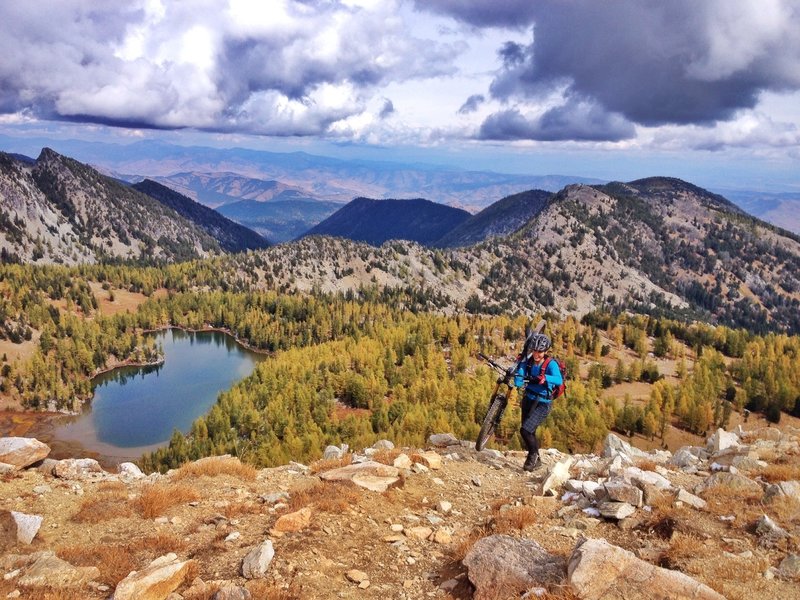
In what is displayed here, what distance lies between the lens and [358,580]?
12.9 meters

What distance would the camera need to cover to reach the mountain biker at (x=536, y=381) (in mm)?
20844

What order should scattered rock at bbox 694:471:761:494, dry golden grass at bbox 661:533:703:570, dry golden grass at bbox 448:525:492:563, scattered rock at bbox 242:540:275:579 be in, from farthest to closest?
scattered rock at bbox 694:471:761:494 → dry golden grass at bbox 448:525:492:563 → scattered rock at bbox 242:540:275:579 → dry golden grass at bbox 661:533:703:570

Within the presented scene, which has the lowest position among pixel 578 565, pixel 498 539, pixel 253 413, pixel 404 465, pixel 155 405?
pixel 155 405

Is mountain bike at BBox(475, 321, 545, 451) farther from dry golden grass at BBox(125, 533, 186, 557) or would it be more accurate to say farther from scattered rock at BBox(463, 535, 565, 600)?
dry golden grass at BBox(125, 533, 186, 557)

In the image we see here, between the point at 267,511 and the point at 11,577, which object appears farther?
the point at 267,511

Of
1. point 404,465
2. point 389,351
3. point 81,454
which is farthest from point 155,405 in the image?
point 404,465

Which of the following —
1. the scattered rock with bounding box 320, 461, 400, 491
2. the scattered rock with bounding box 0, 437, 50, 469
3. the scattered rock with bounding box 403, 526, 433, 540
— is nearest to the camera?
the scattered rock with bounding box 403, 526, 433, 540

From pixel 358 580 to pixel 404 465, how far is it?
9.17 meters

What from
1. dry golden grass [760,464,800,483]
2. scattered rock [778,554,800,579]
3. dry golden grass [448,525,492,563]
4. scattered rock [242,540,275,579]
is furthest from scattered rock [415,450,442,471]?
scattered rock [778,554,800,579]

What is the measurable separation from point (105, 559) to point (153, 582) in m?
2.52

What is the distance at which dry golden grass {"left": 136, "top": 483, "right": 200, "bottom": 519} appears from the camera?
17.2m

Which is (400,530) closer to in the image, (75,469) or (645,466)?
(645,466)

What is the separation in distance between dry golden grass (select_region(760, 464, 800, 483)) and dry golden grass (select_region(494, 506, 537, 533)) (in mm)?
9492

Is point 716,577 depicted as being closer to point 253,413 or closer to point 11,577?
point 11,577
